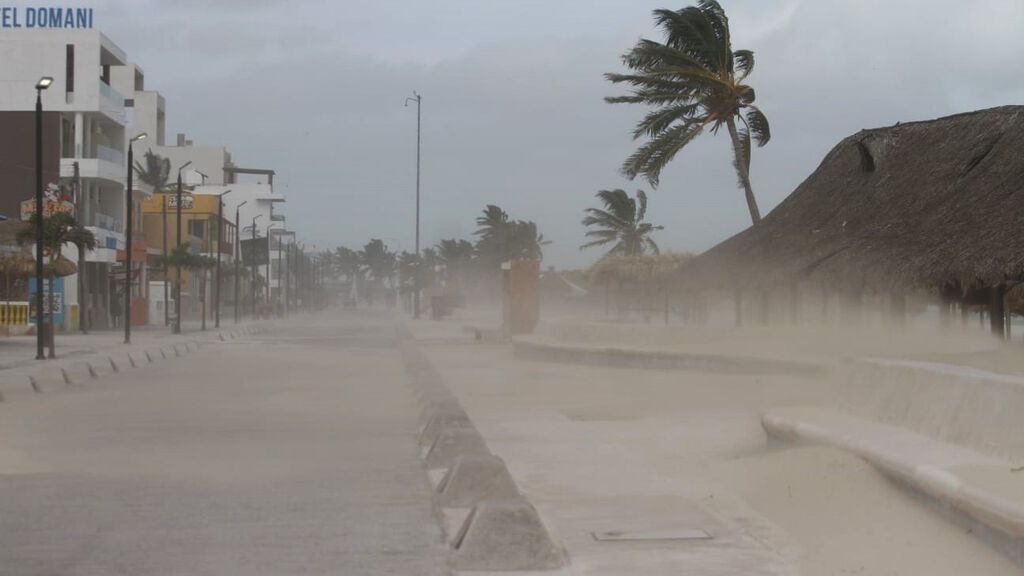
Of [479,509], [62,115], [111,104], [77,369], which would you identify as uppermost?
[111,104]

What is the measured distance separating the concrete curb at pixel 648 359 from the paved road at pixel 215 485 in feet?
21.9

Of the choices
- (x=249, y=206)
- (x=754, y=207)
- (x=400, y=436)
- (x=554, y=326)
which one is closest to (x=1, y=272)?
(x=554, y=326)

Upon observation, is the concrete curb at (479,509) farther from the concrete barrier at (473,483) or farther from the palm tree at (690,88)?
the palm tree at (690,88)

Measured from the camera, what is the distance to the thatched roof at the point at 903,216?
62.6ft

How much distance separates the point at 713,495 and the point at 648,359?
1716 cm

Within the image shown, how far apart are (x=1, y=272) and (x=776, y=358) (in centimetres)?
3368

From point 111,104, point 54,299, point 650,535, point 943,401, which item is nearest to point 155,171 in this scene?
point 111,104

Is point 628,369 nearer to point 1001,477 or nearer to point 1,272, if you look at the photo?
point 1001,477

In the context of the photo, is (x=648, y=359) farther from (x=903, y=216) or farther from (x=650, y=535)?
(x=650, y=535)

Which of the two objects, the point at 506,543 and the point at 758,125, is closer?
the point at 506,543

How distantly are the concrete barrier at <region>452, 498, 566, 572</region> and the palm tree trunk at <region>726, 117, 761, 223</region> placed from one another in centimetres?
3032

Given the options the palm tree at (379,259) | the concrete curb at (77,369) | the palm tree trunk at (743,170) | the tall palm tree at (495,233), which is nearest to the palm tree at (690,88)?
the palm tree trunk at (743,170)

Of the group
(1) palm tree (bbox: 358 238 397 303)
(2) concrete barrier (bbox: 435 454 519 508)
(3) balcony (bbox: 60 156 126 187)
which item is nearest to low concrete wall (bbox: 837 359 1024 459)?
(2) concrete barrier (bbox: 435 454 519 508)

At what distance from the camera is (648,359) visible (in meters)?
27.6
